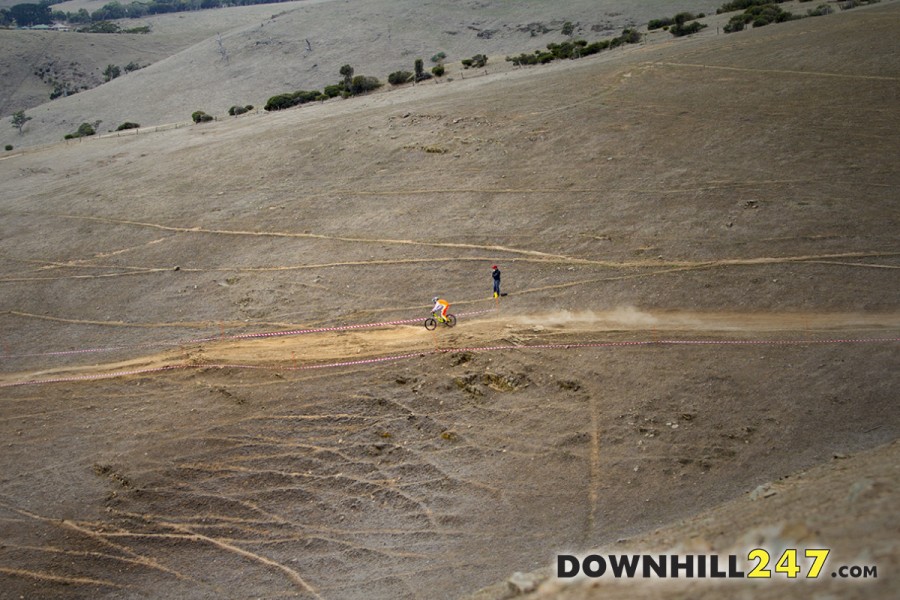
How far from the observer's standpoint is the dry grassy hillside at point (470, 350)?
A: 1242 centimetres

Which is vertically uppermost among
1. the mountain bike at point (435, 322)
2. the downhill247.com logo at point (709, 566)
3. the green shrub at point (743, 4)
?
the green shrub at point (743, 4)

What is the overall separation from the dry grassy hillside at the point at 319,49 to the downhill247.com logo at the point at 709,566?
1772 inches

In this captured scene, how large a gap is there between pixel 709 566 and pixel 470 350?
8.62 metres

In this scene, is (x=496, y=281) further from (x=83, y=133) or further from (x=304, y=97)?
(x=83, y=133)

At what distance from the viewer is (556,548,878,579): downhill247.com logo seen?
25.7ft

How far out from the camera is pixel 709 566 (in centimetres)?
870

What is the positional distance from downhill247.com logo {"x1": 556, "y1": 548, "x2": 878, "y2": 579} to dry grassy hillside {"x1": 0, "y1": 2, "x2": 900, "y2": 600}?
31cm

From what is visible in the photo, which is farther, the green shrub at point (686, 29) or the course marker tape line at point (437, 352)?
the green shrub at point (686, 29)

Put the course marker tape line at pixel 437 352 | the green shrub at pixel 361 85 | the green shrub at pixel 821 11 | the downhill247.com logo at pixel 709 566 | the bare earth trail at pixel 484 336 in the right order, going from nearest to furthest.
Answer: the downhill247.com logo at pixel 709 566 < the course marker tape line at pixel 437 352 < the bare earth trail at pixel 484 336 < the green shrub at pixel 821 11 < the green shrub at pixel 361 85

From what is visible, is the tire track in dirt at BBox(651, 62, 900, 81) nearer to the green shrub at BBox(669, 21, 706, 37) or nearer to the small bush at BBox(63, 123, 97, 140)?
the green shrub at BBox(669, 21, 706, 37)

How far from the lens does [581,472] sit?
43.4 ft

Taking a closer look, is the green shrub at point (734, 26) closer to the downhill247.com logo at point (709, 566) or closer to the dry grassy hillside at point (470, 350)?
the dry grassy hillside at point (470, 350)

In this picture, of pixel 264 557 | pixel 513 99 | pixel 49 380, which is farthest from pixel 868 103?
pixel 49 380

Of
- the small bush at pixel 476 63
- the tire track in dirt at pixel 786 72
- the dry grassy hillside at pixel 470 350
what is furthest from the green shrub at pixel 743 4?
the dry grassy hillside at pixel 470 350
